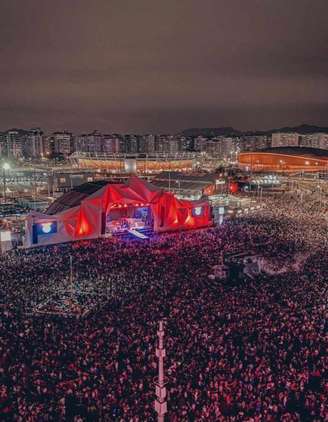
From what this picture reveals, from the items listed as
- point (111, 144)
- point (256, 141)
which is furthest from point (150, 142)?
point (256, 141)

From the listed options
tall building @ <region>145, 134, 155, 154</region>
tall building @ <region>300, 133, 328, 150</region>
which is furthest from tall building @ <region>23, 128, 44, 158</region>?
tall building @ <region>300, 133, 328, 150</region>

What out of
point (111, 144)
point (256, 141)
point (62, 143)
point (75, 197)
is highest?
point (75, 197)

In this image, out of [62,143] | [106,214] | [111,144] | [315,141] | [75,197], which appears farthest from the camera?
[315,141]

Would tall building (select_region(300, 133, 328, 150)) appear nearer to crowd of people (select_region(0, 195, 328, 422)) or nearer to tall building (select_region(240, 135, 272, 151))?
tall building (select_region(240, 135, 272, 151))

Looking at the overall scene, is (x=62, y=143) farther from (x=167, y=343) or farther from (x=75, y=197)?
(x=167, y=343)

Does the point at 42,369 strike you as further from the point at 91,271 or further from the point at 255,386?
the point at 91,271

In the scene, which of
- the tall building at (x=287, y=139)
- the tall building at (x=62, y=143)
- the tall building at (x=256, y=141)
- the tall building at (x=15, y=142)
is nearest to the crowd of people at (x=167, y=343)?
the tall building at (x=15, y=142)

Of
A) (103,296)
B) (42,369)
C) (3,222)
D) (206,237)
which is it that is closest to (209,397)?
(42,369)
